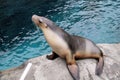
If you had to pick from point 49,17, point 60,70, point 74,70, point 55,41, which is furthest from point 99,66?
point 49,17

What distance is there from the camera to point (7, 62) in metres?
7.89

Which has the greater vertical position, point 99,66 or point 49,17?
point 99,66

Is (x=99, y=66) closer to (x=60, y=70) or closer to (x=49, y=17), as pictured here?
(x=60, y=70)

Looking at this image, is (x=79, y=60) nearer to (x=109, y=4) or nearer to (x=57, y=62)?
(x=57, y=62)

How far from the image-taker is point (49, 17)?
33.4 feet

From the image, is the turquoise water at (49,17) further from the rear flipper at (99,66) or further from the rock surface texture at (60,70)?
the rear flipper at (99,66)

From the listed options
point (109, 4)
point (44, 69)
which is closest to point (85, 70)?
point (44, 69)

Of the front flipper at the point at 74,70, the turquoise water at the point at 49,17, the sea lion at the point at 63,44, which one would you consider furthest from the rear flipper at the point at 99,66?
the turquoise water at the point at 49,17

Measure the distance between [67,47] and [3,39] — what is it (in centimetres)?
449

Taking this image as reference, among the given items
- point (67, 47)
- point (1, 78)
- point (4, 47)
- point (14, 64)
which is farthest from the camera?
point (4, 47)

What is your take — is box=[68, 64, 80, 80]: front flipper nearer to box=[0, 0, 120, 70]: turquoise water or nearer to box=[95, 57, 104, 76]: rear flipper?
box=[95, 57, 104, 76]: rear flipper

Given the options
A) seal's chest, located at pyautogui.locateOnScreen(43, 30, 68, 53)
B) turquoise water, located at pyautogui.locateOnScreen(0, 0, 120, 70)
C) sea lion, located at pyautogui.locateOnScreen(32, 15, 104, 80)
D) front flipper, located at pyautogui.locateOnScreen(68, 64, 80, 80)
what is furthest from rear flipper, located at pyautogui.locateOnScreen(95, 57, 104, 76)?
turquoise water, located at pyautogui.locateOnScreen(0, 0, 120, 70)

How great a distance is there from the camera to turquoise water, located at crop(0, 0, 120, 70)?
27.2 ft

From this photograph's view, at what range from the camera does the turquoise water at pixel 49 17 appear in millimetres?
8297
